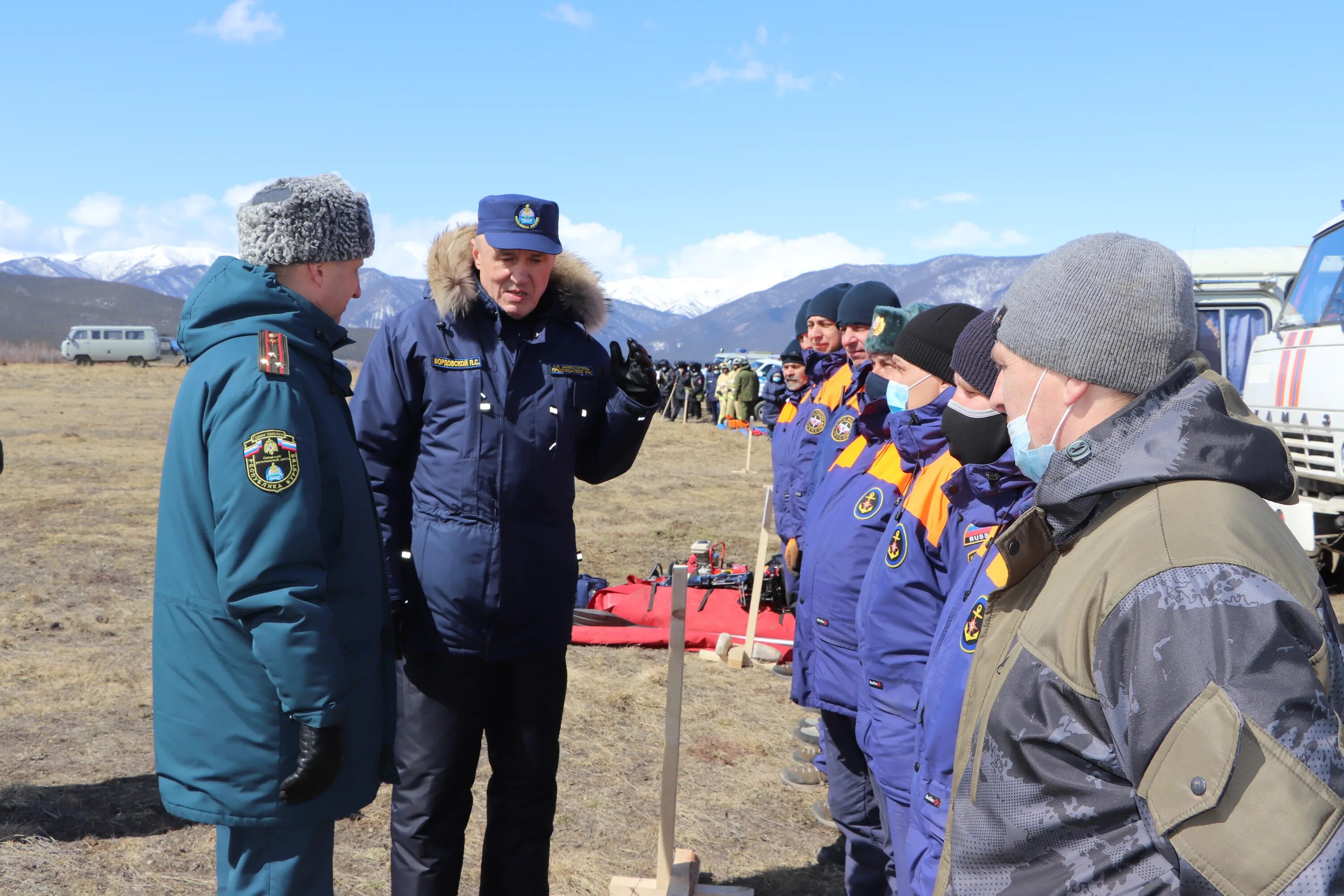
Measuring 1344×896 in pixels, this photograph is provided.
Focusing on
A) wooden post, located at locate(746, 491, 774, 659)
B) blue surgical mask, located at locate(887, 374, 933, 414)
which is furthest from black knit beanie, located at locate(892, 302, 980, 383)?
wooden post, located at locate(746, 491, 774, 659)

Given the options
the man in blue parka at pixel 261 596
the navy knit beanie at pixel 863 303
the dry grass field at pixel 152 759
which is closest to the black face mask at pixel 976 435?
the man in blue parka at pixel 261 596

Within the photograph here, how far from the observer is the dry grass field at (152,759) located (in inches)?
152

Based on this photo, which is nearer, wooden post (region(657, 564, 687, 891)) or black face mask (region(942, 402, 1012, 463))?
black face mask (region(942, 402, 1012, 463))

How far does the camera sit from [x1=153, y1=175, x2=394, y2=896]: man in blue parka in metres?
2.09

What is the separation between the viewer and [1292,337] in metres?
7.98

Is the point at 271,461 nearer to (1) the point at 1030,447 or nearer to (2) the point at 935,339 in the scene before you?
(1) the point at 1030,447

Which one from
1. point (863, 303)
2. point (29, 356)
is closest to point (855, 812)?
point (863, 303)

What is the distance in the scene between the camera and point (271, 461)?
2109 millimetres

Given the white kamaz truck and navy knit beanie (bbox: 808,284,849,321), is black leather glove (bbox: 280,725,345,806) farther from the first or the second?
A: the white kamaz truck

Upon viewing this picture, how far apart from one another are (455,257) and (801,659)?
6.47 ft

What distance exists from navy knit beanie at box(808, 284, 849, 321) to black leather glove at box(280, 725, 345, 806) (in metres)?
4.73

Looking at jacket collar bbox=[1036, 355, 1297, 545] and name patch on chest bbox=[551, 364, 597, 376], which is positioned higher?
name patch on chest bbox=[551, 364, 597, 376]

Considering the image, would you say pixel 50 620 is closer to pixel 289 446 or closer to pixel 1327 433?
pixel 289 446

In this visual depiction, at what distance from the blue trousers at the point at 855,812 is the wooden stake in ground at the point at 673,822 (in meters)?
0.50
